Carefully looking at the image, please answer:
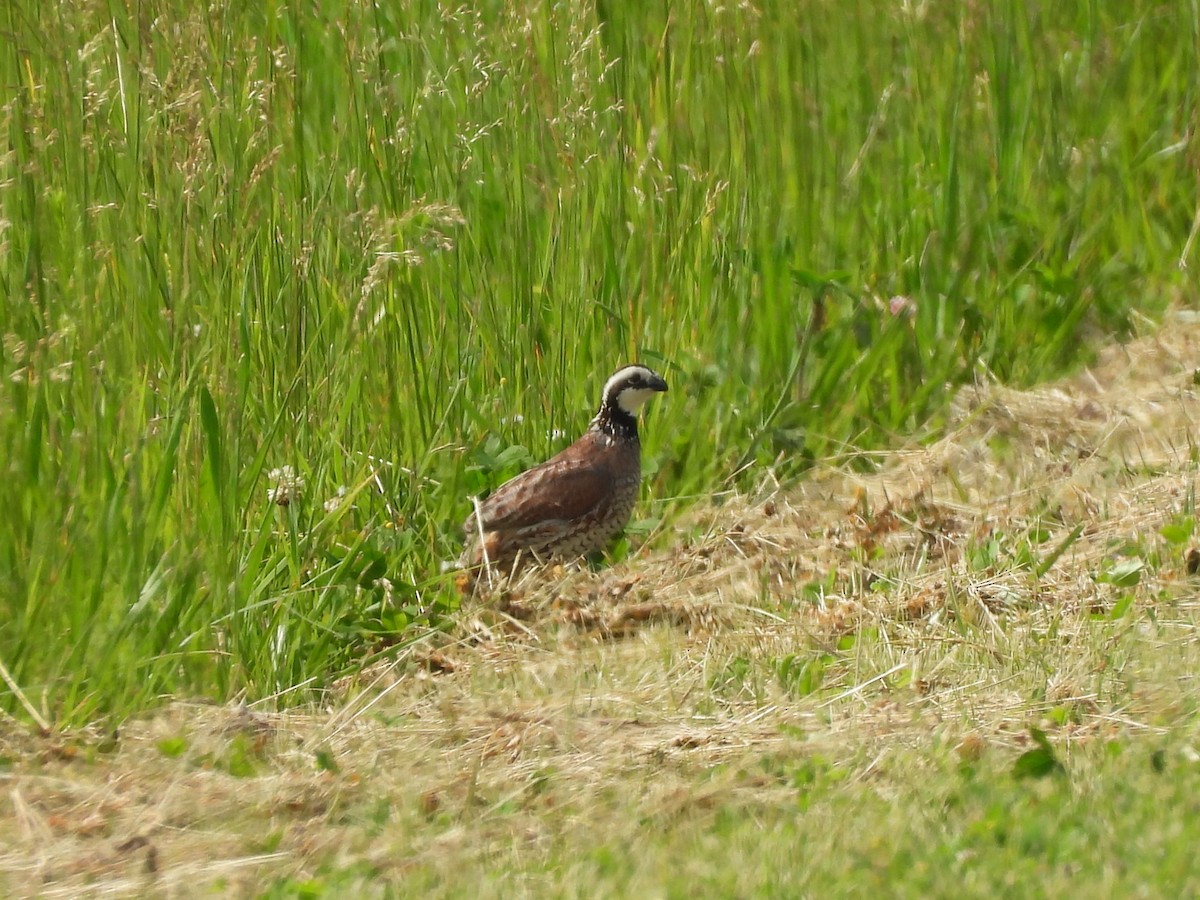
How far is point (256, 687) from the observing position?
5199 millimetres

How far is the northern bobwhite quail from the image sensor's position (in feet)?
20.6

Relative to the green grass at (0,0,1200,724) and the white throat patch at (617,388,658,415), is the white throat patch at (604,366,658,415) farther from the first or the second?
the green grass at (0,0,1200,724)

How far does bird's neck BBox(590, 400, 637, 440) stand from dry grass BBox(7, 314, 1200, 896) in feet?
1.35

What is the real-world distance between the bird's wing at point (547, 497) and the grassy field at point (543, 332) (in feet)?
0.49

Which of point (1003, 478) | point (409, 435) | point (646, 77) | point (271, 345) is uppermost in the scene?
point (646, 77)

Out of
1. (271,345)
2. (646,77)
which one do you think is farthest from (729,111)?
(271,345)

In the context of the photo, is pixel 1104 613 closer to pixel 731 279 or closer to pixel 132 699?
pixel 731 279

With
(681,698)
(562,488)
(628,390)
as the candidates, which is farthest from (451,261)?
(681,698)

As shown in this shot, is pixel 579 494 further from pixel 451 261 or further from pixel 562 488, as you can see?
pixel 451 261

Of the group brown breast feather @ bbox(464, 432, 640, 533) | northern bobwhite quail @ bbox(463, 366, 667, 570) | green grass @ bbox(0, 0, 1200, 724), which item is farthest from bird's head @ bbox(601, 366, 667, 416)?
green grass @ bbox(0, 0, 1200, 724)

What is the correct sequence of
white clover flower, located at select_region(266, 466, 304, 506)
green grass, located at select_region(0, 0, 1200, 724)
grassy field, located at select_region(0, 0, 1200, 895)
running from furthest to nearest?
white clover flower, located at select_region(266, 466, 304, 506) < green grass, located at select_region(0, 0, 1200, 724) < grassy field, located at select_region(0, 0, 1200, 895)

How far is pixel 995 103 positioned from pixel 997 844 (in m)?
4.58

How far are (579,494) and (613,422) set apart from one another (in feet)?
1.31

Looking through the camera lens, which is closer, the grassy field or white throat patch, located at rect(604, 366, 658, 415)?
the grassy field
